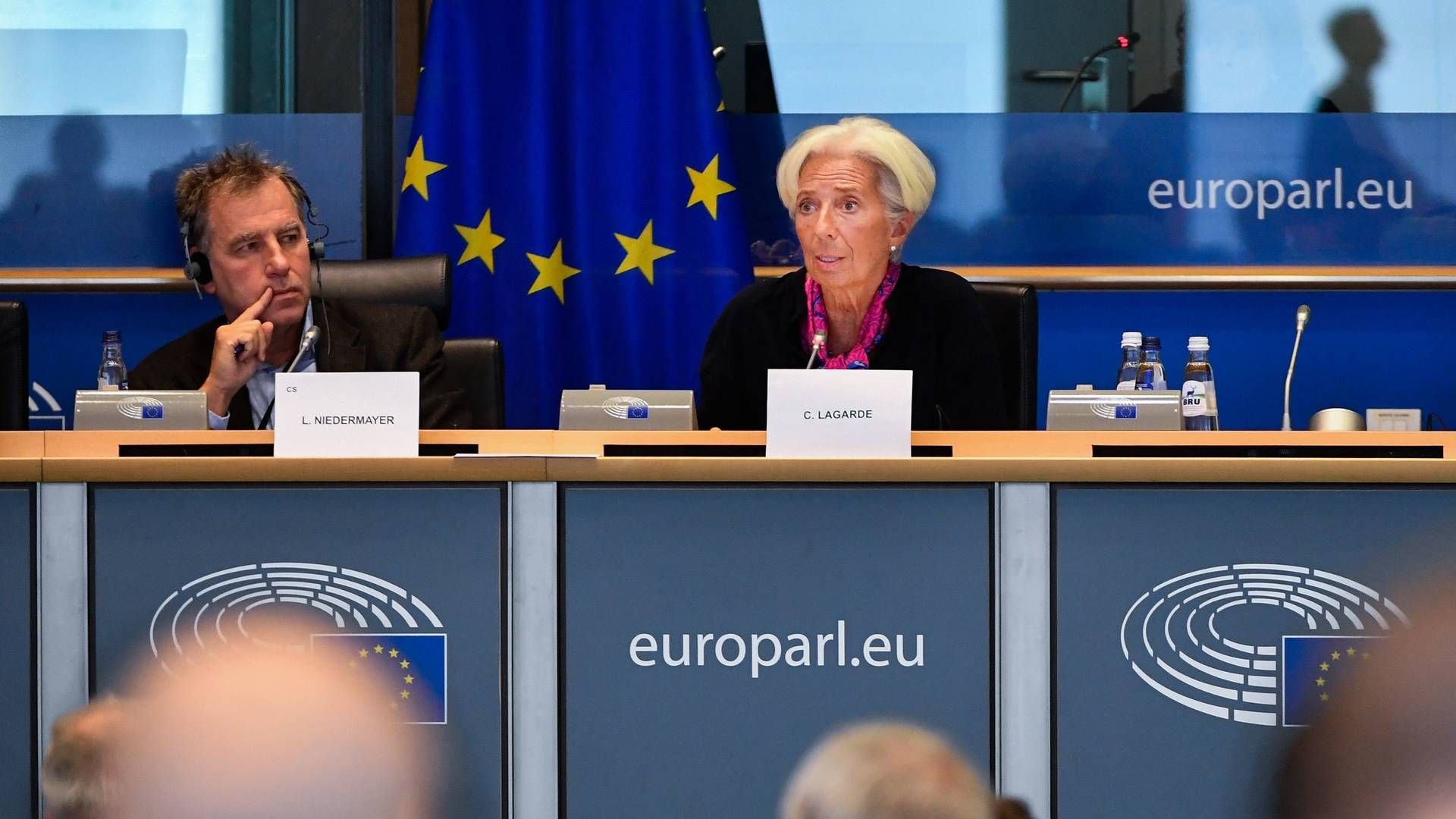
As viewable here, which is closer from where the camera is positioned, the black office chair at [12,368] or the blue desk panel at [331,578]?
the blue desk panel at [331,578]

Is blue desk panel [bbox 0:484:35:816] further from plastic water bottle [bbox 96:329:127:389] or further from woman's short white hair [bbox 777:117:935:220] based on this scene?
woman's short white hair [bbox 777:117:935:220]

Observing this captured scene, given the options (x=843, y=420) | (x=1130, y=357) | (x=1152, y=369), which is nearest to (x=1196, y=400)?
(x=1152, y=369)

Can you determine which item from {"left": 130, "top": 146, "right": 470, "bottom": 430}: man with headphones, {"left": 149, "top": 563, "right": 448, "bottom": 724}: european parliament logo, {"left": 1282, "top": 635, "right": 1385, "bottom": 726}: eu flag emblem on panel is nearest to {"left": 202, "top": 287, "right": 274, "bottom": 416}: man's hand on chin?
{"left": 130, "top": 146, "right": 470, "bottom": 430}: man with headphones

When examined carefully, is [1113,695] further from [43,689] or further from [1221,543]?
[43,689]

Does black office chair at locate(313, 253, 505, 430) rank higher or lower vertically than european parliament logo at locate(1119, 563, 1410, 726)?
higher

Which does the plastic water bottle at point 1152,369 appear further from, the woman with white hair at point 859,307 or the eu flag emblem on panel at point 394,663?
the eu flag emblem on panel at point 394,663

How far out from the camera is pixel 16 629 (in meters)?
1.84

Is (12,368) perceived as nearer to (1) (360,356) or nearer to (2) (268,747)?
(1) (360,356)

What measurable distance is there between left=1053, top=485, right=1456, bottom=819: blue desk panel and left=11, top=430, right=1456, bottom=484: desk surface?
28 millimetres

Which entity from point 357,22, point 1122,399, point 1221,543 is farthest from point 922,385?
point 357,22

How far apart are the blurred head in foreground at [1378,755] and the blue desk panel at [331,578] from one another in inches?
37.6

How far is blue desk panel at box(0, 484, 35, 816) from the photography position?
1837mm

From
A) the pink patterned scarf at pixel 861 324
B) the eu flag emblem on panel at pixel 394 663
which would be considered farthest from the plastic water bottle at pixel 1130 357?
the eu flag emblem on panel at pixel 394 663

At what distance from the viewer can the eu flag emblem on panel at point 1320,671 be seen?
1.79m
